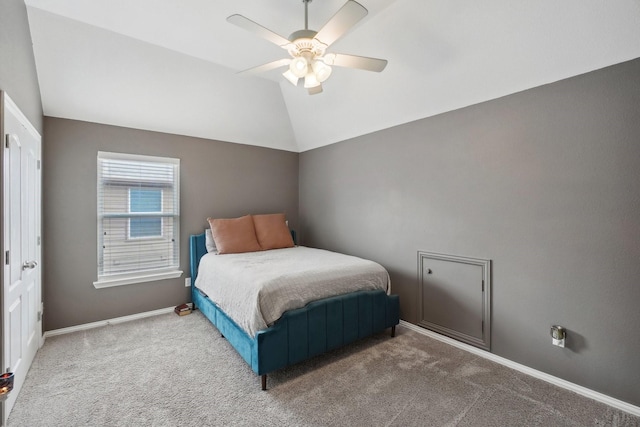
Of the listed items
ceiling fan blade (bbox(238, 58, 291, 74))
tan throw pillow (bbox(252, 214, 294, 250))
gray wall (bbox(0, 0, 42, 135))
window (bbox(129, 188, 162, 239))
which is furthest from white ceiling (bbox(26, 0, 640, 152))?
tan throw pillow (bbox(252, 214, 294, 250))

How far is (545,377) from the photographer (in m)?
2.20

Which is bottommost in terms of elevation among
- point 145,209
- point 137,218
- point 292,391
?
point 292,391

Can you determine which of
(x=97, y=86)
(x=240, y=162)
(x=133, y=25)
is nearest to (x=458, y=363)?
(x=240, y=162)

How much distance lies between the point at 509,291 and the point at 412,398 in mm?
1210

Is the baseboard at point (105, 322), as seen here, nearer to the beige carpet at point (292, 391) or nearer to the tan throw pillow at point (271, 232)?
the beige carpet at point (292, 391)

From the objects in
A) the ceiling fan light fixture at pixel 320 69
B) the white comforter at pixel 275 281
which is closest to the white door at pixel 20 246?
the white comforter at pixel 275 281

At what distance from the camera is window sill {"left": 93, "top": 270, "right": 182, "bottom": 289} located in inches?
127

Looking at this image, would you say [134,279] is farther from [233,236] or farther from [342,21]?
[342,21]

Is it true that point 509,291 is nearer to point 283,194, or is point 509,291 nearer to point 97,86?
point 283,194

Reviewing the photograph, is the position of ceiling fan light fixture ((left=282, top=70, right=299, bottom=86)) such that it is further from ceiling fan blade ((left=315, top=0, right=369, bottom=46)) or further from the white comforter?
the white comforter

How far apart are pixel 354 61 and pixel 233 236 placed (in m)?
2.51

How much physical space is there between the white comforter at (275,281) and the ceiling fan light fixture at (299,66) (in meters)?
1.52

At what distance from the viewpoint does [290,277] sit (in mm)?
2344

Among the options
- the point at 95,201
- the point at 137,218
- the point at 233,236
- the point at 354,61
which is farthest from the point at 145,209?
the point at 354,61
